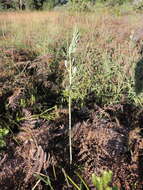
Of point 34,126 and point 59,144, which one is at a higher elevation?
point 34,126

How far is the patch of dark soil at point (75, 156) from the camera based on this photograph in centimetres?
102

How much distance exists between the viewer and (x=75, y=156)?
48.3 inches

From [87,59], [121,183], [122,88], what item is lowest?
[121,183]

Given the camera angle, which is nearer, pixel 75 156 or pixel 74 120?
pixel 75 156

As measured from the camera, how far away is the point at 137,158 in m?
1.25

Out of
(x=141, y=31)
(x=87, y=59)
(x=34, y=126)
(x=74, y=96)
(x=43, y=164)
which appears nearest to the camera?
(x=43, y=164)

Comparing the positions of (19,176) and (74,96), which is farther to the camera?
(74,96)

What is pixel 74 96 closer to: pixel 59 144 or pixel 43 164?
pixel 59 144

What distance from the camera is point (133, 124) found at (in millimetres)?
1543

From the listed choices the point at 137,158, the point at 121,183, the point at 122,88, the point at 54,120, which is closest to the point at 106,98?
the point at 122,88

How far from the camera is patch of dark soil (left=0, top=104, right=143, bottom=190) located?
1.02m

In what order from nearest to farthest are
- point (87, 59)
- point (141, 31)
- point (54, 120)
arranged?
point (54, 120), point (87, 59), point (141, 31)

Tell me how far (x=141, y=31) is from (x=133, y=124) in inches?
118

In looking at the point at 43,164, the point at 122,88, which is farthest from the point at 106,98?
the point at 43,164
